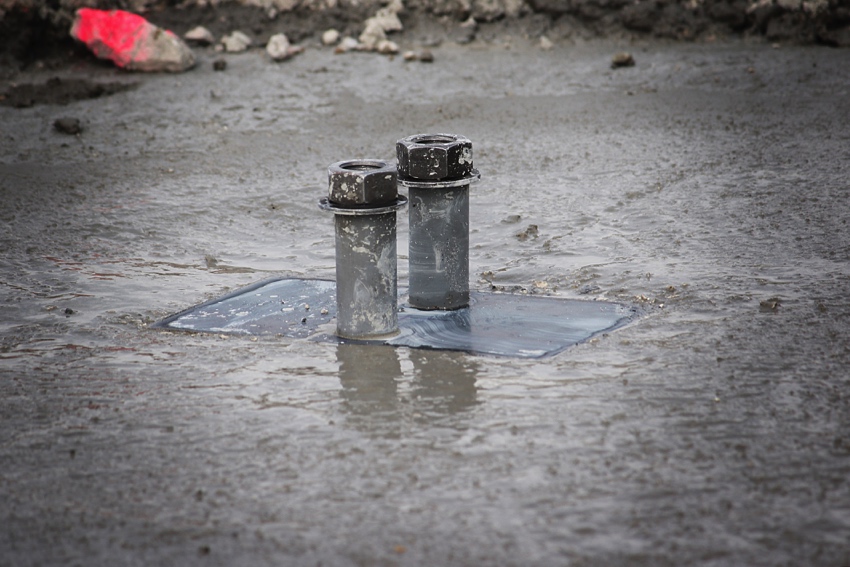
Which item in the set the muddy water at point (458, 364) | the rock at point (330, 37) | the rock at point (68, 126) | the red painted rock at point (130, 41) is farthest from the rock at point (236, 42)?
the rock at point (68, 126)

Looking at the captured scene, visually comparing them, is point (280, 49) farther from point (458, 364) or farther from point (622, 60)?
point (458, 364)

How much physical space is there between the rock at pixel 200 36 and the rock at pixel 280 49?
74cm

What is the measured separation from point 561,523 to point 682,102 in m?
6.19

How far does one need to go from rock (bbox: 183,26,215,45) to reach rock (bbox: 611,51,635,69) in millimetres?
4311

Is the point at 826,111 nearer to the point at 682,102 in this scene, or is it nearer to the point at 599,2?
the point at 682,102

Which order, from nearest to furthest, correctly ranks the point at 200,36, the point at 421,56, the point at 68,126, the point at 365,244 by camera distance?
1. the point at 365,244
2. the point at 68,126
3. the point at 421,56
4. the point at 200,36

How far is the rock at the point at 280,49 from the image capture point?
9.79 metres

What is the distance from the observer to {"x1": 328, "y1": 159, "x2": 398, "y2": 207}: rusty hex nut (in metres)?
4.02

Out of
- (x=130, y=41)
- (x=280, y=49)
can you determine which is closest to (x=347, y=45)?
(x=280, y=49)

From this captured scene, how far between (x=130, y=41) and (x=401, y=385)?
710 centimetres

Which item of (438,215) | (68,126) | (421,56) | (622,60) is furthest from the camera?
(421,56)

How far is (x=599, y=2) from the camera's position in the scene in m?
10.2

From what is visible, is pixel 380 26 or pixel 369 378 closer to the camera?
pixel 369 378

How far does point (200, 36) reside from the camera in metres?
10.3
